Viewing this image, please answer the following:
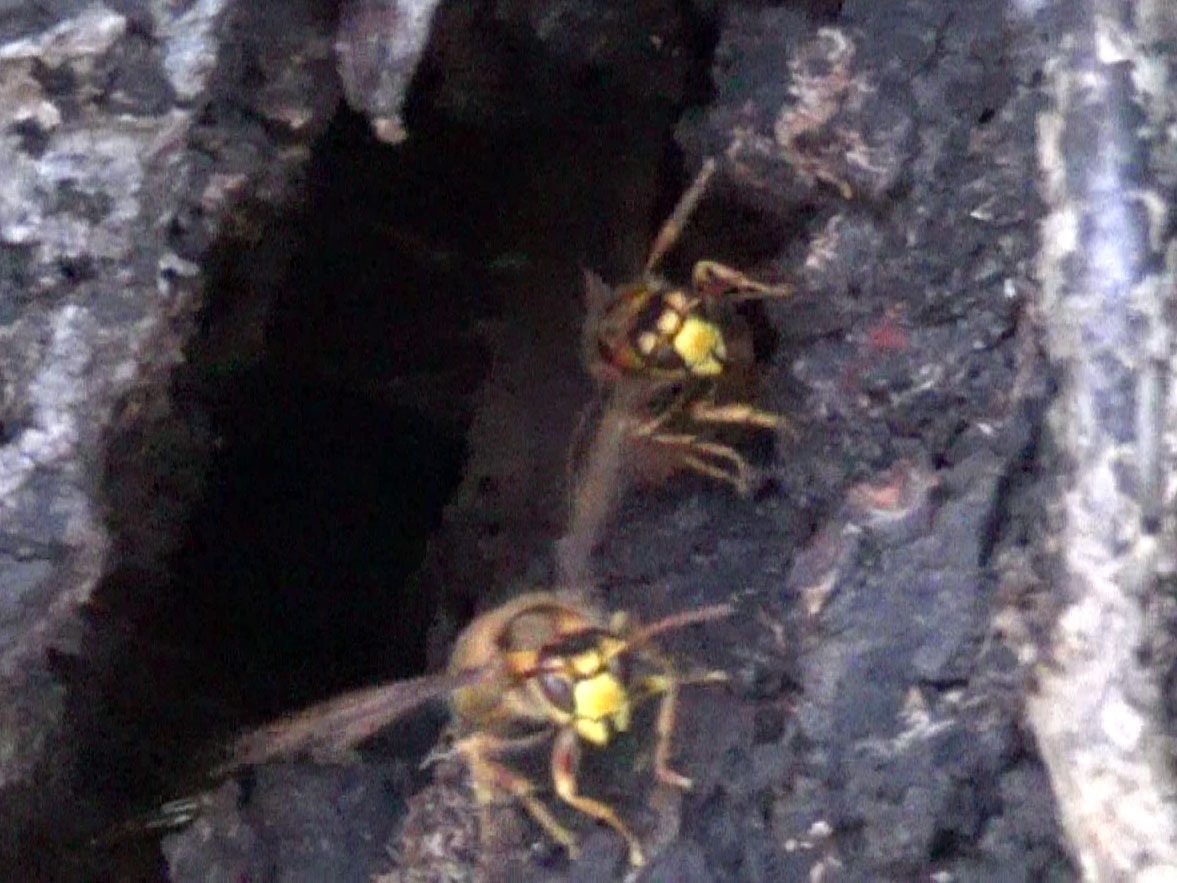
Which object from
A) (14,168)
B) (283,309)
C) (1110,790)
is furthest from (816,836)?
(283,309)

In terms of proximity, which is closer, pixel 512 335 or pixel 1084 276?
pixel 1084 276

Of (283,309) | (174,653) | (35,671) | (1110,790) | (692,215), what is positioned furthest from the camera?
(283,309)

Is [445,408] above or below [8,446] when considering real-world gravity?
below

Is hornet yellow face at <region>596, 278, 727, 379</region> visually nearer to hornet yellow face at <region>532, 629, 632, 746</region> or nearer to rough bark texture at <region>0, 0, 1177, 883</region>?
rough bark texture at <region>0, 0, 1177, 883</region>

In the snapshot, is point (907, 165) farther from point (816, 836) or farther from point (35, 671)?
point (35, 671)

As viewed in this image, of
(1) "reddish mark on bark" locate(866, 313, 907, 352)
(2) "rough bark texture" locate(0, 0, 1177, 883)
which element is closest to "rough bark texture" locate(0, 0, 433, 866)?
(2) "rough bark texture" locate(0, 0, 1177, 883)

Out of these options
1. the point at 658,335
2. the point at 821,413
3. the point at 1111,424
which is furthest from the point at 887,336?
the point at 658,335

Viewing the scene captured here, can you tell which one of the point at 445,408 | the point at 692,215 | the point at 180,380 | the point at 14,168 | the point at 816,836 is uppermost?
the point at 14,168

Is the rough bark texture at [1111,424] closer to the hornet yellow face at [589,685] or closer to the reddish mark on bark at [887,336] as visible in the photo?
the reddish mark on bark at [887,336]
